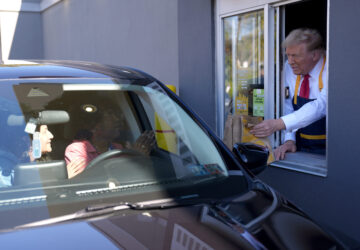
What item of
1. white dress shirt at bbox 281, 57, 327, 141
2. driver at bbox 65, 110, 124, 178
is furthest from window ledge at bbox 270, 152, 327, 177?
driver at bbox 65, 110, 124, 178

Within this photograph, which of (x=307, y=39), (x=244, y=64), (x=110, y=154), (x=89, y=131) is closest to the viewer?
(x=110, y=154)

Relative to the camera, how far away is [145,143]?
2.94m

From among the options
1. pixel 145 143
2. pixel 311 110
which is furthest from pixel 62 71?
pixel 311 110

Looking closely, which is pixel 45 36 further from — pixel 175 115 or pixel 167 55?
pixel 175 115

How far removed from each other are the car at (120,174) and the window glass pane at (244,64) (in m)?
2.35

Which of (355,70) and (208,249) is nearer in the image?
(208,249)

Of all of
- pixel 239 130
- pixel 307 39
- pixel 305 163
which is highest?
pixel 307 39

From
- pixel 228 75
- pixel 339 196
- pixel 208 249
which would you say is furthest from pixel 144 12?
pixel 208 249

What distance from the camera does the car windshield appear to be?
2090 mm

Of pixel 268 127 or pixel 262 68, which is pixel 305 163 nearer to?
pixel 268 127

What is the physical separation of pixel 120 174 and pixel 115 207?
39 cm

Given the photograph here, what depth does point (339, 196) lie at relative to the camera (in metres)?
4.09

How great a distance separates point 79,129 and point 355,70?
2.46 metres

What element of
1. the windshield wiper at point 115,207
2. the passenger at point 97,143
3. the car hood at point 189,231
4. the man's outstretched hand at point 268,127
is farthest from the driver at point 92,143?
the man's outstretched hand at point 268,127
